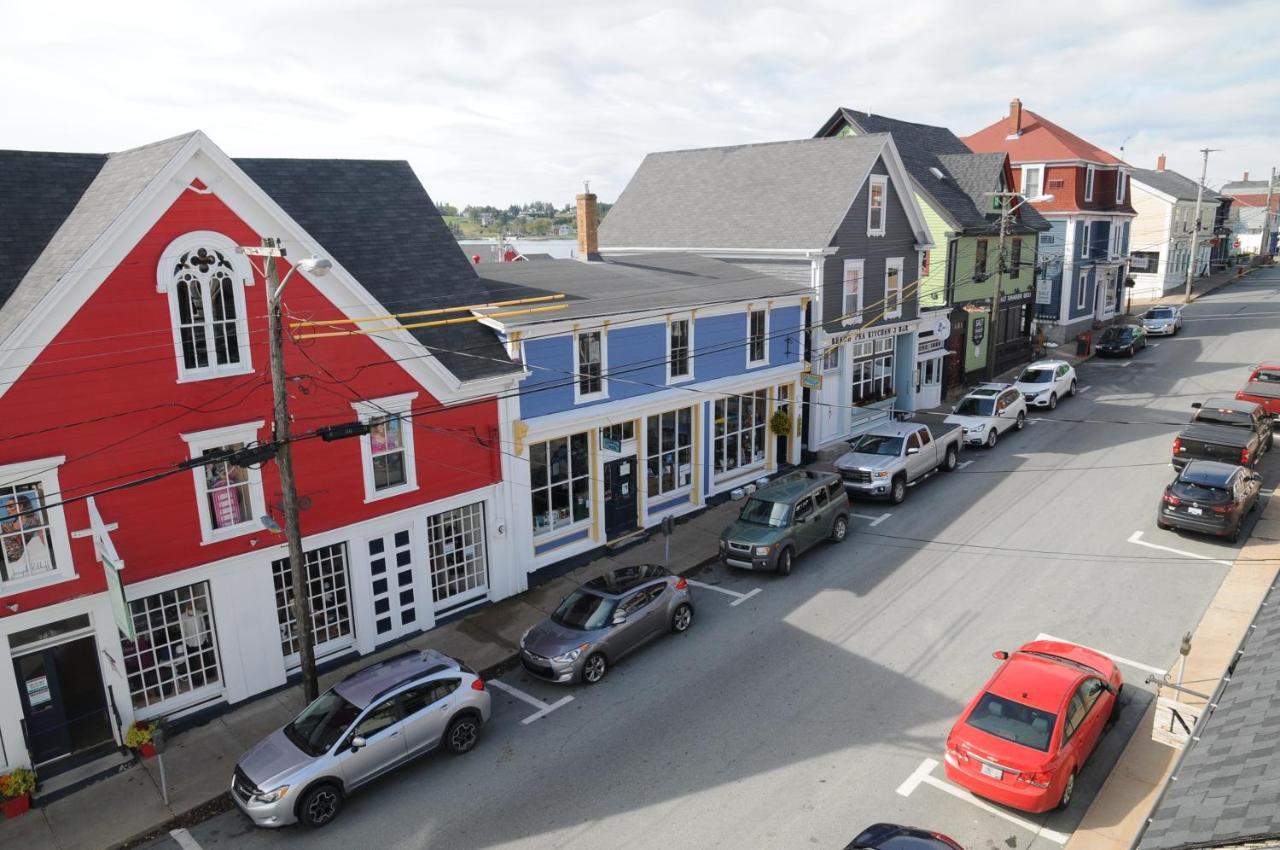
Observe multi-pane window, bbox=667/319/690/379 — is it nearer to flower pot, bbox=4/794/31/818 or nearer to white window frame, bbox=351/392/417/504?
white window frame, bbox=351/392/417/504

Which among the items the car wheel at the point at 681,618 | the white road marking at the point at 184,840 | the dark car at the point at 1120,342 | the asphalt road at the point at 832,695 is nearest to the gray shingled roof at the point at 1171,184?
the dark car at the point at 1120,342

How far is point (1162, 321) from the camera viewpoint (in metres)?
50.5

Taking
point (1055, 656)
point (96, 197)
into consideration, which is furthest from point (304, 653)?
point (1055, 656)

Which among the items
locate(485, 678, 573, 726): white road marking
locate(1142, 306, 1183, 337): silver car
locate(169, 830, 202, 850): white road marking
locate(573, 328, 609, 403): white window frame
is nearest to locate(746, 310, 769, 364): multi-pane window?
locate(573, 328, 609, 403): white window frame

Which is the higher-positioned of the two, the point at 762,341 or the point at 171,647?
the point at 762,341

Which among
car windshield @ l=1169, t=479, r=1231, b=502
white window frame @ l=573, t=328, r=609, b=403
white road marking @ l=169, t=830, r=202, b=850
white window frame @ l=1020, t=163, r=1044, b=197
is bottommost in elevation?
white road marking @ l=169, t=830, r=202, b=850

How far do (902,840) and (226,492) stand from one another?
12.9 metres

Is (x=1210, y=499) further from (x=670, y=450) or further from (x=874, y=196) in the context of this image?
(x=874, y=196)

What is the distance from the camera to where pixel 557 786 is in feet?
44.5

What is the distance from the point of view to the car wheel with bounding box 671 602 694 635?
18.2 metres

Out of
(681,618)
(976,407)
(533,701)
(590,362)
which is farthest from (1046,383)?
(533,701)

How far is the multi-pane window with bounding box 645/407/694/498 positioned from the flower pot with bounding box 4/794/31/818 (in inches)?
602

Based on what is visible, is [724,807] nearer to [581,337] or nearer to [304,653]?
[304,653]

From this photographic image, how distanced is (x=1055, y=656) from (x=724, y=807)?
612 centimetres
